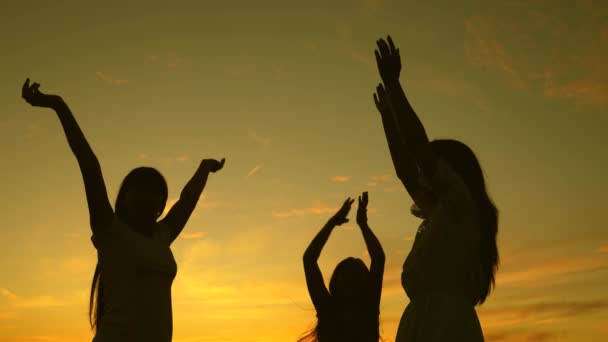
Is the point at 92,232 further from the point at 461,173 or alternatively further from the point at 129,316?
the point at 461,173

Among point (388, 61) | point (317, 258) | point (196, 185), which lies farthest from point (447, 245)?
point (196, 185)

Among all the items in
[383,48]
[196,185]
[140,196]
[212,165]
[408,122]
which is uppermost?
[212,165]

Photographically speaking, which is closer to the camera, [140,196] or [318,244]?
[140,196]

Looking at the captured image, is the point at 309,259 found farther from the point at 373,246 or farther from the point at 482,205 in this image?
the point at 482,205

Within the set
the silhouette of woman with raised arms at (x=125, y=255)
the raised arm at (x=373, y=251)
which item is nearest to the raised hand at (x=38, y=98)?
the silhouette of woman with raised arms at (x=125, y=255)

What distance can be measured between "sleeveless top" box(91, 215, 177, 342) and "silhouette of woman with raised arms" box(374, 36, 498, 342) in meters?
1.72

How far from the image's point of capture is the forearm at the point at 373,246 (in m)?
5.45

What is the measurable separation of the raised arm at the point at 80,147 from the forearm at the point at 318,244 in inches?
84.5

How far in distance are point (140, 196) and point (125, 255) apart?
1.85 ft

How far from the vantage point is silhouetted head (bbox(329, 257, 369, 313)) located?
519cm

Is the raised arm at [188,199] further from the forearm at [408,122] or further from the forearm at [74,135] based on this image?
the forearm at [408,122]

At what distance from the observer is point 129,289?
398 centimetres

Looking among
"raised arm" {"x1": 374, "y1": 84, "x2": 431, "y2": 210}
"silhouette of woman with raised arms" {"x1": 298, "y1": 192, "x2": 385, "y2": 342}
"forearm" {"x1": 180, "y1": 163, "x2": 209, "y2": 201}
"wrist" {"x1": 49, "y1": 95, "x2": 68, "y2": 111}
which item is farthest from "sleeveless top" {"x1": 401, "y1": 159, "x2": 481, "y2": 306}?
"forearm" {"x1": 180, "y1": 163, "x2": 209, "y2": 201}

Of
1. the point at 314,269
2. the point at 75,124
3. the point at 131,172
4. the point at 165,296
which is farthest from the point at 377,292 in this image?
the point at 75,124
